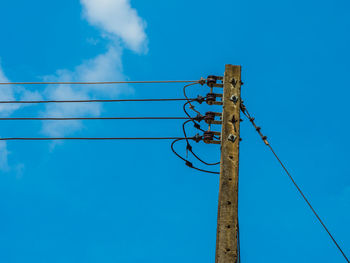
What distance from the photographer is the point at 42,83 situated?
11.5 metres

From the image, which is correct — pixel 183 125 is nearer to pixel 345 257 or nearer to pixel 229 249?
pixel 229 249

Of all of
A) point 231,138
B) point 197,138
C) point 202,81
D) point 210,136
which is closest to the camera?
point 231,138

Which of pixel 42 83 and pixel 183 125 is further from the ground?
pixel 42 83

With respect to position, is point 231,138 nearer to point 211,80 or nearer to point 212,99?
point 212,99

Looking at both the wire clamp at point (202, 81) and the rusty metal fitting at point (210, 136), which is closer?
Answer: the rusty metal fitting at point (210, 136)

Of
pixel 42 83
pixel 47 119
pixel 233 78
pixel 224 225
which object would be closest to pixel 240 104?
pixel 233 78

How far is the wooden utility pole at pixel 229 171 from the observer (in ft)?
22.0

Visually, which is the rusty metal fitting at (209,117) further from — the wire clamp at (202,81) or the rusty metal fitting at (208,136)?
the wire clamp at (202,81)

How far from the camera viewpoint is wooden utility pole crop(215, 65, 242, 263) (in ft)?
22.0

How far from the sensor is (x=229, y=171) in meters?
7.34

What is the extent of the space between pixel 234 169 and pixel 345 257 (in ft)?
10.5

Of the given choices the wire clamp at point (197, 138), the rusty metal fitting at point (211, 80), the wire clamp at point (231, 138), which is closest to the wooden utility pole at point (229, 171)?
the wire clamp at point (231, 138)

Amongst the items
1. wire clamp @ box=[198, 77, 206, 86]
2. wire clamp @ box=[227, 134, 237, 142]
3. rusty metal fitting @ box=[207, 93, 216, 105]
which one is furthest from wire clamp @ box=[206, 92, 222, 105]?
wire clamp @ box=[227, 134, 237, 142]

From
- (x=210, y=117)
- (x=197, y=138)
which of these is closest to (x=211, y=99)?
(x=210, y=117)
